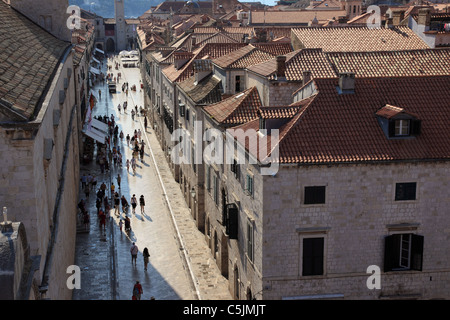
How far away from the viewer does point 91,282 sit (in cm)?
2834

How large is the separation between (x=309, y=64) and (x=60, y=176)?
1275 cm

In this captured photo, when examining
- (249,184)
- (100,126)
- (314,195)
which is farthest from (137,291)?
(100,126)

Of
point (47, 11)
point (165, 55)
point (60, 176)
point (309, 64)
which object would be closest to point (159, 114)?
point (165, 55)

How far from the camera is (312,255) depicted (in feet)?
72.9

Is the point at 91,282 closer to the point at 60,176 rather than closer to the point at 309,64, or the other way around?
the point at 60,176

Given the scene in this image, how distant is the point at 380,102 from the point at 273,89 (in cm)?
618

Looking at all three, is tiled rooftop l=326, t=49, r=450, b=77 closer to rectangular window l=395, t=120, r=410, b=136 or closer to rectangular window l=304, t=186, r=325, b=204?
rectangular window l=395, t=120, r=410, b=136

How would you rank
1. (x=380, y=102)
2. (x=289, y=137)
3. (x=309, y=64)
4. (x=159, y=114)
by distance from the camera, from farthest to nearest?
(x=159, y=114)
(x=309, y=64)
(x=380, y=102)
(x=289, y=137)

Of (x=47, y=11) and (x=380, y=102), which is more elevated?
(x=47, y=11)

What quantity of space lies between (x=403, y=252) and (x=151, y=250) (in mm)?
14627

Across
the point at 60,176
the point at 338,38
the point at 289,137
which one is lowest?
the point at 60,176

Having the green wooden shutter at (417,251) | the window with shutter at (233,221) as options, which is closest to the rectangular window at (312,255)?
the green wooden shutter at (417,251)

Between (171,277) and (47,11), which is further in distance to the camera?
(47,11)

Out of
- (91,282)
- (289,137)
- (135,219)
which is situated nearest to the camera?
(289,137)
